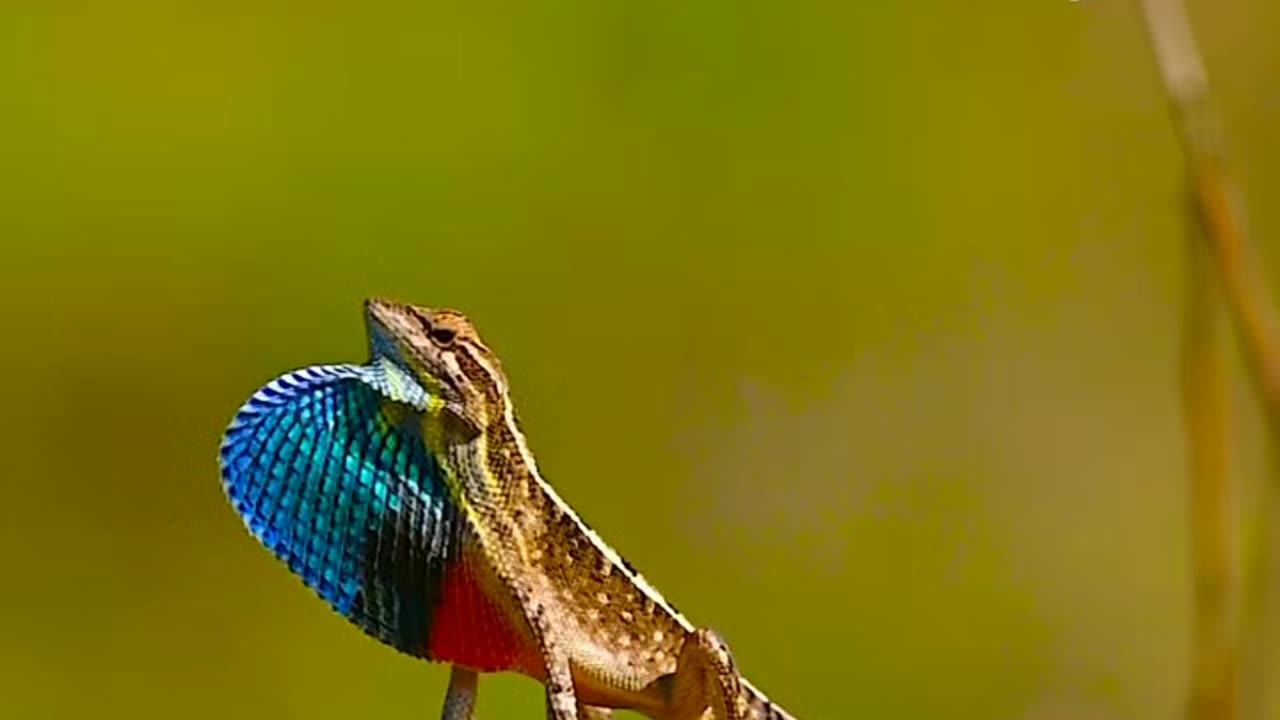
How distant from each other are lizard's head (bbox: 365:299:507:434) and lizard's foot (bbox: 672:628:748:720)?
183 mm

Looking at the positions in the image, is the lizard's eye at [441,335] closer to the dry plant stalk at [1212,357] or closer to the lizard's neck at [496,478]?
the lizard's neck at [496,478]

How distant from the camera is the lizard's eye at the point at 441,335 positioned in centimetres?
149

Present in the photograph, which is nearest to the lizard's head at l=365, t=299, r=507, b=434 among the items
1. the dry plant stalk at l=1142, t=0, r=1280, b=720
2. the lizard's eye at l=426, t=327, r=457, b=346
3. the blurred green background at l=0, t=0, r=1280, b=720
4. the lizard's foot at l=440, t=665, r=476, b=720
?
the lizard's eye at l=426, t=327, r=457, b=346

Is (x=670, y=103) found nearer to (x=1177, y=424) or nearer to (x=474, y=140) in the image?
(x=474, y=140)

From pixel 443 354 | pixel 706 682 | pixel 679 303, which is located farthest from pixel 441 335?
pixel 679 303

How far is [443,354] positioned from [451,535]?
0.11 m

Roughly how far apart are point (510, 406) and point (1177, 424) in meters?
2.77

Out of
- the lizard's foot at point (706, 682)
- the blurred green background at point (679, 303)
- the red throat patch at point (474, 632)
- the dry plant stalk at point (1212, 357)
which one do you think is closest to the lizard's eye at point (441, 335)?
the red throat patch at point (474, 632)

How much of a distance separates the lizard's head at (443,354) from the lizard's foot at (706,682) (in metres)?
0.18

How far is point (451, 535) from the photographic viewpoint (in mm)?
1463

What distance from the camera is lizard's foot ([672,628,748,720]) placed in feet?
4.87

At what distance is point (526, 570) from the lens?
149cm

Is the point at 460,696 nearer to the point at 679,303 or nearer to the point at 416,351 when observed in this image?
the point at 416,351

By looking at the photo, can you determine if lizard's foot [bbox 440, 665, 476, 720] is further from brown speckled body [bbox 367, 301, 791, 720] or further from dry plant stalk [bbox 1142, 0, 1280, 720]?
dry plant stalk [bbox 1142, 0, 1280, 720]
